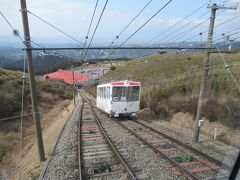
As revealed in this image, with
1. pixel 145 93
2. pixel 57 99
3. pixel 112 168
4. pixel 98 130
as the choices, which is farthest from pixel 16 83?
pixel 112 168

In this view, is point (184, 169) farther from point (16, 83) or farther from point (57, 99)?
point (57, 99)

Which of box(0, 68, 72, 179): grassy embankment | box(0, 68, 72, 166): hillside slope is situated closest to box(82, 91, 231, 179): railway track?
box(0, 68, 72, 179): grassy embankment

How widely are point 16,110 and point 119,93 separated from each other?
32178 millimetres

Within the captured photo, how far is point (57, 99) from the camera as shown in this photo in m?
75.3

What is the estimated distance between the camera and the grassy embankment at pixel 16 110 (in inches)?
1010

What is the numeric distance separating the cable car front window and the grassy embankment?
724 centimetres

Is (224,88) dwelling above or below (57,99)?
above

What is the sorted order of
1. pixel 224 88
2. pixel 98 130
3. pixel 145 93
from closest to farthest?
pixel 98 130 < pixel 224 88 < pixel 145 93

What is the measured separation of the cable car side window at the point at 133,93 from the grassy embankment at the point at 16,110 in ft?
27.1

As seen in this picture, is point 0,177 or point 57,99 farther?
point 57,99

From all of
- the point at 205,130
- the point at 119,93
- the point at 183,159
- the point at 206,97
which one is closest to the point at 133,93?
the point at 119,93

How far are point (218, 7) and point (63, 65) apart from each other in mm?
159401

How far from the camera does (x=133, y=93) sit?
26547 mm

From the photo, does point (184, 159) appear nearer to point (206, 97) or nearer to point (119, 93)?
point (206, 97)
